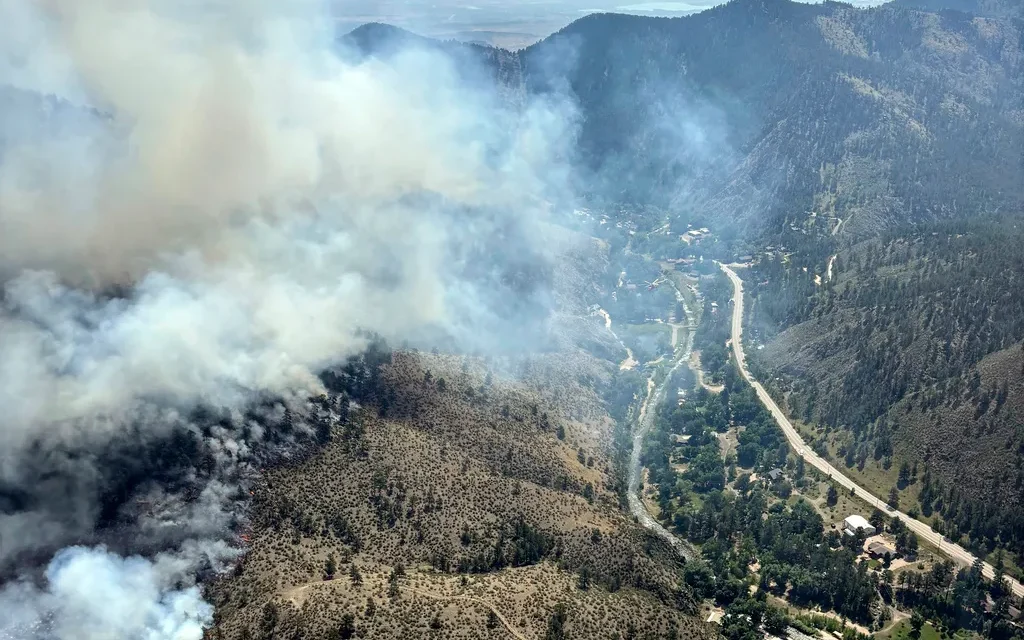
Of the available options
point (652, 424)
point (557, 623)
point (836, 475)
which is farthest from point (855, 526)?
point (557, 623)

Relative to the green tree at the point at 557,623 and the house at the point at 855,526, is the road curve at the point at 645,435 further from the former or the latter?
the green tree at the point at 557,623

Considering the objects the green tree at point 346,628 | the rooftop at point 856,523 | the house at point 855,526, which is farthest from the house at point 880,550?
the green tree at point 346,628

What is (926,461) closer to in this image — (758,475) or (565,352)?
(758,475)

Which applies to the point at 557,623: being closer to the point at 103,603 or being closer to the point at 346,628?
the point at 346,628

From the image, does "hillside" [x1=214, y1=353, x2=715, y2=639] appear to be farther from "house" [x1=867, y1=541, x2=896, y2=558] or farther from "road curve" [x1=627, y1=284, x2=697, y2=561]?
"house" [x1=867, y1=541, x2=896, y2=558]

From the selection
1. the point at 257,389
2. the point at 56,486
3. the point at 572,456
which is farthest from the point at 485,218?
the point at 56,486
